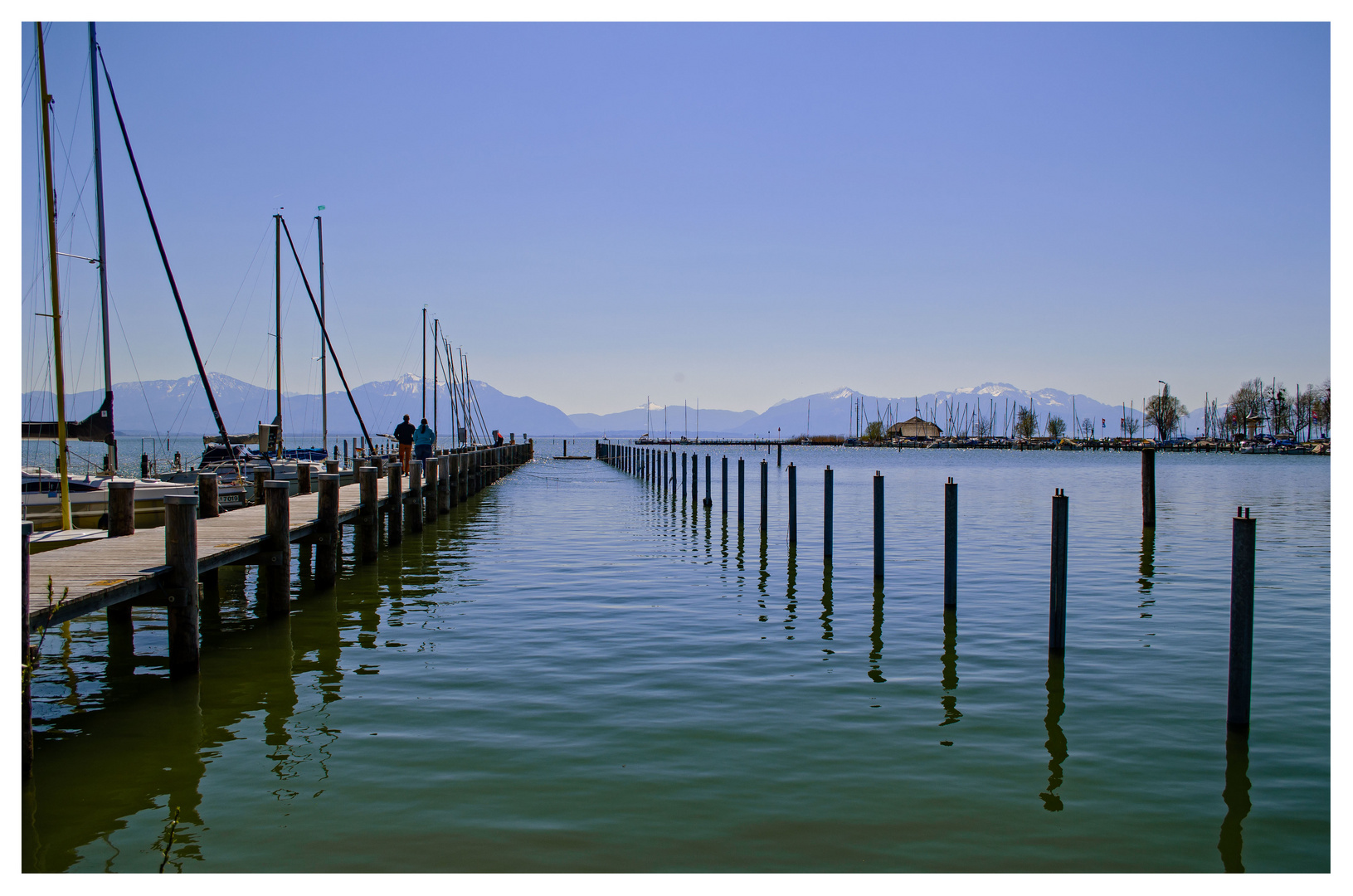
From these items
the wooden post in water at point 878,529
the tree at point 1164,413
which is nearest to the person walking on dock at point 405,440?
the wooden post in water at point 878,529

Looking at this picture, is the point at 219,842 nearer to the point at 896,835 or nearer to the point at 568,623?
the point at 896,835

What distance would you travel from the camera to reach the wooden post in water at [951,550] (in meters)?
14.1

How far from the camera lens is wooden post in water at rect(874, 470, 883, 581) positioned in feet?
55.1

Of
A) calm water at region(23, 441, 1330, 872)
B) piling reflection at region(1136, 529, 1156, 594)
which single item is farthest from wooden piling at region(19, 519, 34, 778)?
→ piling reflection at region(1136, 529, 1156, 594)

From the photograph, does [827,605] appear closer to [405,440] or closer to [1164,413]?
[405,440]

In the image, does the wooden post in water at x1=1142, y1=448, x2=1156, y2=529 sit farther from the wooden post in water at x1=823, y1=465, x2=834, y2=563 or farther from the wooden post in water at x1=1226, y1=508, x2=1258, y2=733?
the wooden post in water at x1=1226, y1=508, x2=1258, y2=733

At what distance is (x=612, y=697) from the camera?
974 cm

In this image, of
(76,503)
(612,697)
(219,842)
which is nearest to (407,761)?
(219,842)

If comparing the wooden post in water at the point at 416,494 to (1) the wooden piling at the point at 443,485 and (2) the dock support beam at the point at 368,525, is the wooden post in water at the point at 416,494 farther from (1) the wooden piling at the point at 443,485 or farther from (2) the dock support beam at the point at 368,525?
(1) the wooden piling at the point at 443,485

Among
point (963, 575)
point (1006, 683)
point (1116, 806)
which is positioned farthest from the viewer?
point (963, 575)

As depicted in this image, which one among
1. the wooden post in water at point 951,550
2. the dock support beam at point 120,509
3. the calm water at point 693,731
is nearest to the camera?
the calm water at point 693,731

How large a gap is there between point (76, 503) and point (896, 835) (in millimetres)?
19284

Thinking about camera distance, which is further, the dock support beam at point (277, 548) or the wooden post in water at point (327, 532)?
the wooden post in water at point (327, 532)

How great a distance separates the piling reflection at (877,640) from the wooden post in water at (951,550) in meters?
1.00
